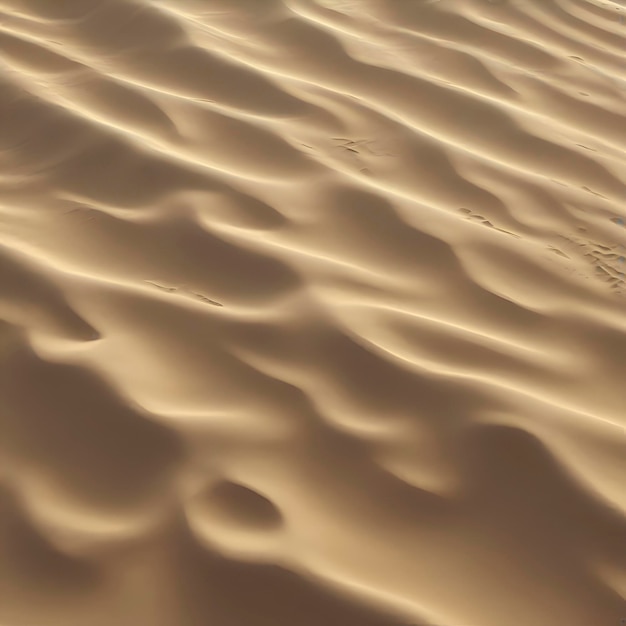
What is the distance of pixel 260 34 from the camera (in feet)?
9.66

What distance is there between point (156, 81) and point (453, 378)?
143 cm

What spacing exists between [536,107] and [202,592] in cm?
195

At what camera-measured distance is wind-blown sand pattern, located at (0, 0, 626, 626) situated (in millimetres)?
1320

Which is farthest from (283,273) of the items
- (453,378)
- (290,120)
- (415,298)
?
(290,120)

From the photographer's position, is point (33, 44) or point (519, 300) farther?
point (33, 44)

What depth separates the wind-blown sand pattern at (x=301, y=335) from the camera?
4.33 ft

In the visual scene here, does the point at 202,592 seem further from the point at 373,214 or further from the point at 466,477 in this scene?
the point at 373,214

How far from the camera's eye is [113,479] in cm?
143

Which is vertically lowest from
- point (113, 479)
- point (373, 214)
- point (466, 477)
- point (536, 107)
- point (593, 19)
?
point (113, 479)

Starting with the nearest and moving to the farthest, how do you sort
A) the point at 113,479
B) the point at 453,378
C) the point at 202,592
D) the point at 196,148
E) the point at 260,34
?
1. the point at 202,592
2. the point at 113,479
3. the point at 453,378
4. the point at 196,148
5. the point at 260,34

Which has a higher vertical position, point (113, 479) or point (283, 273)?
point (283, 273)

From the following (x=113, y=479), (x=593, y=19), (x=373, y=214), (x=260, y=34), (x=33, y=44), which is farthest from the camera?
(x=593, y=19)

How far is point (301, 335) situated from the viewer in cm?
170

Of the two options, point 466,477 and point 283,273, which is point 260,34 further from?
point 466,477
